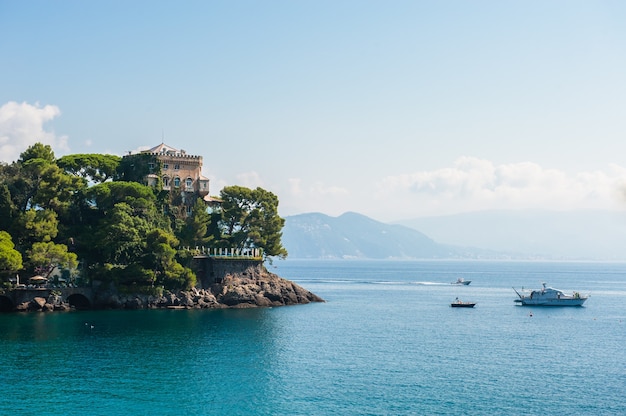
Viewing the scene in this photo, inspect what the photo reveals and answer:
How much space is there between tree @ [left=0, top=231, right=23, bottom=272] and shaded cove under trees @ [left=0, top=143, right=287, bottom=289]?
14cm

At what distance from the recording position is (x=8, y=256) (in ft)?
303

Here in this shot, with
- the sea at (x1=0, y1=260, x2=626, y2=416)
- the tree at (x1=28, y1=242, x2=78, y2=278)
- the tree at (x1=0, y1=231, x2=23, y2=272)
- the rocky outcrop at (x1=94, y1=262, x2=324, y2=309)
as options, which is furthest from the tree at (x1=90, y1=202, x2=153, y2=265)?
the tree at (x1=0, y1=231, x2=23, y2=272)

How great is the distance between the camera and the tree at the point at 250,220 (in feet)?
391

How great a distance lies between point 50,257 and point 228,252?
99.5 ft

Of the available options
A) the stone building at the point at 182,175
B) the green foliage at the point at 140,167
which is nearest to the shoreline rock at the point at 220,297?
the stone building at the point at 182,175

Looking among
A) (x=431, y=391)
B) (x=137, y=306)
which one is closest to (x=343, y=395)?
(x=431, y=391)

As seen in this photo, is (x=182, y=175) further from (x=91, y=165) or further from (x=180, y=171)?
(x=91, y=165)

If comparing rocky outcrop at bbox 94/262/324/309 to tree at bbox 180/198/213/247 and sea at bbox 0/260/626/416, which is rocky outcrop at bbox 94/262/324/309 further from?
tree at bbox 180/198/213/247

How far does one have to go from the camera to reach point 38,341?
238ft

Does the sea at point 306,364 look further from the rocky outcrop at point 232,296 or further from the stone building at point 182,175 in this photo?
the stone building at point 182,175

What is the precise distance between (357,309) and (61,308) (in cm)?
4716

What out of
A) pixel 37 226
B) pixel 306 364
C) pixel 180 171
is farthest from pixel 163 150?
pixel 306 364

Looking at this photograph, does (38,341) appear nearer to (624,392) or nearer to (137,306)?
(137,306)

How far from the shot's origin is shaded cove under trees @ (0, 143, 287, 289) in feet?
334
